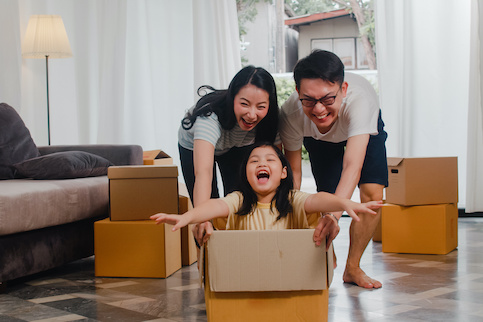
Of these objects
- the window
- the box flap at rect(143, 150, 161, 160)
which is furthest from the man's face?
the window

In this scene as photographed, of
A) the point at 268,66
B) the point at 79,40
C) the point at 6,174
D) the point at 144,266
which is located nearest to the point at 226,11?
the point at 268,66

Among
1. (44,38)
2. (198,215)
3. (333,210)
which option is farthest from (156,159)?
(333,210)

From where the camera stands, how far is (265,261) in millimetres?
1461

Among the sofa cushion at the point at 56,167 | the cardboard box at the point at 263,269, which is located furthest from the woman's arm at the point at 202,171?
the sofa cushion at the point at 56,167

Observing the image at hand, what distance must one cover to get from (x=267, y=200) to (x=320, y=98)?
0.36 m

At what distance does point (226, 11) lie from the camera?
4098 mm

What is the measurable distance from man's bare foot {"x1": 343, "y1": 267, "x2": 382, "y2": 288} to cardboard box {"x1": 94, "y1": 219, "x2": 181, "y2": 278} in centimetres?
74

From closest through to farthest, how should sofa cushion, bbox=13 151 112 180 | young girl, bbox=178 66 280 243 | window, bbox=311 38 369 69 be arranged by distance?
young girl, bbox=178 66 280 243 < sofa cushion, bbox=13 151 112 180 < window, bbox=311 38 369 69

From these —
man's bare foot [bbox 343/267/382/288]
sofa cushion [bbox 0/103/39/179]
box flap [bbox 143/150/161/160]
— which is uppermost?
sofa cushion [bbox 0/103/39/179]

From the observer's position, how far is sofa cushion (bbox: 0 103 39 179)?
9.21 feet

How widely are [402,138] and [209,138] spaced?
90.4 inches

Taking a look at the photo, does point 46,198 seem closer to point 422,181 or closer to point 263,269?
point 263,269

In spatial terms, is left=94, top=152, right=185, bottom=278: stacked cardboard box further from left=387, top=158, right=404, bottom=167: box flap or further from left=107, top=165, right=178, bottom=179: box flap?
left=387, top=158, right=404, bottom=167: box flap

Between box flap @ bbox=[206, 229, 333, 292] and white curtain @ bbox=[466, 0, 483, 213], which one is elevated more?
white curtain @ bbox=[466, 0, 483, 213]
